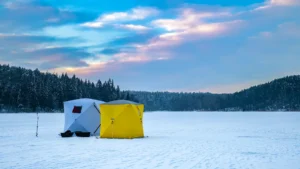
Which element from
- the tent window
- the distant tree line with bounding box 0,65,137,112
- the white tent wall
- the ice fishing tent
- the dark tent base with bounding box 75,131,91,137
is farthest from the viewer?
the distant tree line with bounding box 0,65,137,112

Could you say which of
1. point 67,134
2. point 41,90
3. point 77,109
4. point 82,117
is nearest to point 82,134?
point 67,134

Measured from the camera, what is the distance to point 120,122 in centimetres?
2280

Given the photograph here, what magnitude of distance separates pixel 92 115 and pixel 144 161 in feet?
42.8

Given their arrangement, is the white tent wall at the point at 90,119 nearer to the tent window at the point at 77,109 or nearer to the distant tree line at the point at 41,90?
the tent window at the point at 77,109

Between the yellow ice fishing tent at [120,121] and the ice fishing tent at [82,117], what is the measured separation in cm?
244

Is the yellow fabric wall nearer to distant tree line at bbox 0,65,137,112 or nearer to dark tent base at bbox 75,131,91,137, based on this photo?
dark tent base at bbox 75,131,91,137

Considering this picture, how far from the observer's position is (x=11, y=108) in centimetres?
10600

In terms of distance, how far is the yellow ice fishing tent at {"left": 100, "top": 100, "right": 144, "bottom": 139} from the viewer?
22.7m

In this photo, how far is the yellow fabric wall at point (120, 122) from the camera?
2270 cm

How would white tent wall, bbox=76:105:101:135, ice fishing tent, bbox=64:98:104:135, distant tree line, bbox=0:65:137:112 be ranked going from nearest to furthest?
1. ice fishing tent, bbox=64:98:104:135
2. white tent wall, bbox=76:105:101:135
3. distant tree line, bbox=0:65:137:112

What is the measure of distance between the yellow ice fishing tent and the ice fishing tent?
244 cm

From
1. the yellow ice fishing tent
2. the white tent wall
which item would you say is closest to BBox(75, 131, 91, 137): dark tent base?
the white tent wall

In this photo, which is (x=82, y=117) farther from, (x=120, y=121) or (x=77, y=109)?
(x=120, y=121)

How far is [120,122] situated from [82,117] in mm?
3651
